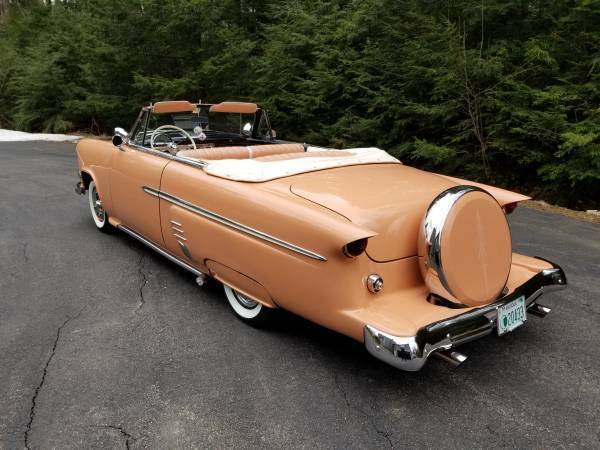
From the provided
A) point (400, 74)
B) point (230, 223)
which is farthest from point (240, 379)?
point (400, 74)

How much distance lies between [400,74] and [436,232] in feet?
19.4

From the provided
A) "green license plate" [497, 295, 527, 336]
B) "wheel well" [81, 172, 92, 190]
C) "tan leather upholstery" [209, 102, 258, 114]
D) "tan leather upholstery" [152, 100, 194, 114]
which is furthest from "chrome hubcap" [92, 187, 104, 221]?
"green license plate" [497, 295, 527, 336]

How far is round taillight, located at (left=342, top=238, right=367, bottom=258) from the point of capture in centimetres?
215

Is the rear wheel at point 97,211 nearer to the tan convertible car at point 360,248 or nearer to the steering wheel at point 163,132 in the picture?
the steering wheel at point 163,132

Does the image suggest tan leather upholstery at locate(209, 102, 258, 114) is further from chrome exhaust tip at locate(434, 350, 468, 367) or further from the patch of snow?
the patch of snow

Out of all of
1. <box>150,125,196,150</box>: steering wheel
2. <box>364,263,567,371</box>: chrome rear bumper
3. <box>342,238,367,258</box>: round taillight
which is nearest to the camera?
<box>364,263,567,371</box>: chrome rear bumper

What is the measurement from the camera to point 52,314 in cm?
312

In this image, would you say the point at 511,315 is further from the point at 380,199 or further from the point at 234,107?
the point at 234,107

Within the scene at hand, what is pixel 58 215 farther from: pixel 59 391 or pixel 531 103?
pixel 531 103

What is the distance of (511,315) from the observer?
242cm

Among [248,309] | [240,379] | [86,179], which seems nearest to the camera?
[240,379]

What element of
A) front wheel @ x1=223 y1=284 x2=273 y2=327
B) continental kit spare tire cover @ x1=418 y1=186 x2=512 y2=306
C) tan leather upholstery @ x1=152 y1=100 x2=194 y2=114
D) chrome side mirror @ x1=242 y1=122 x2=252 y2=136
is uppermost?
tan leather upholstery @ x1=152 y1=100 x2=194 y2=114

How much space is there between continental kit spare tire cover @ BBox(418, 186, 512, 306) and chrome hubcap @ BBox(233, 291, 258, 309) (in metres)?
1.08

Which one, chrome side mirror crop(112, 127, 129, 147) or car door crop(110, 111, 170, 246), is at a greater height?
chrome side mirror crop(112, 127, 129, 147)
